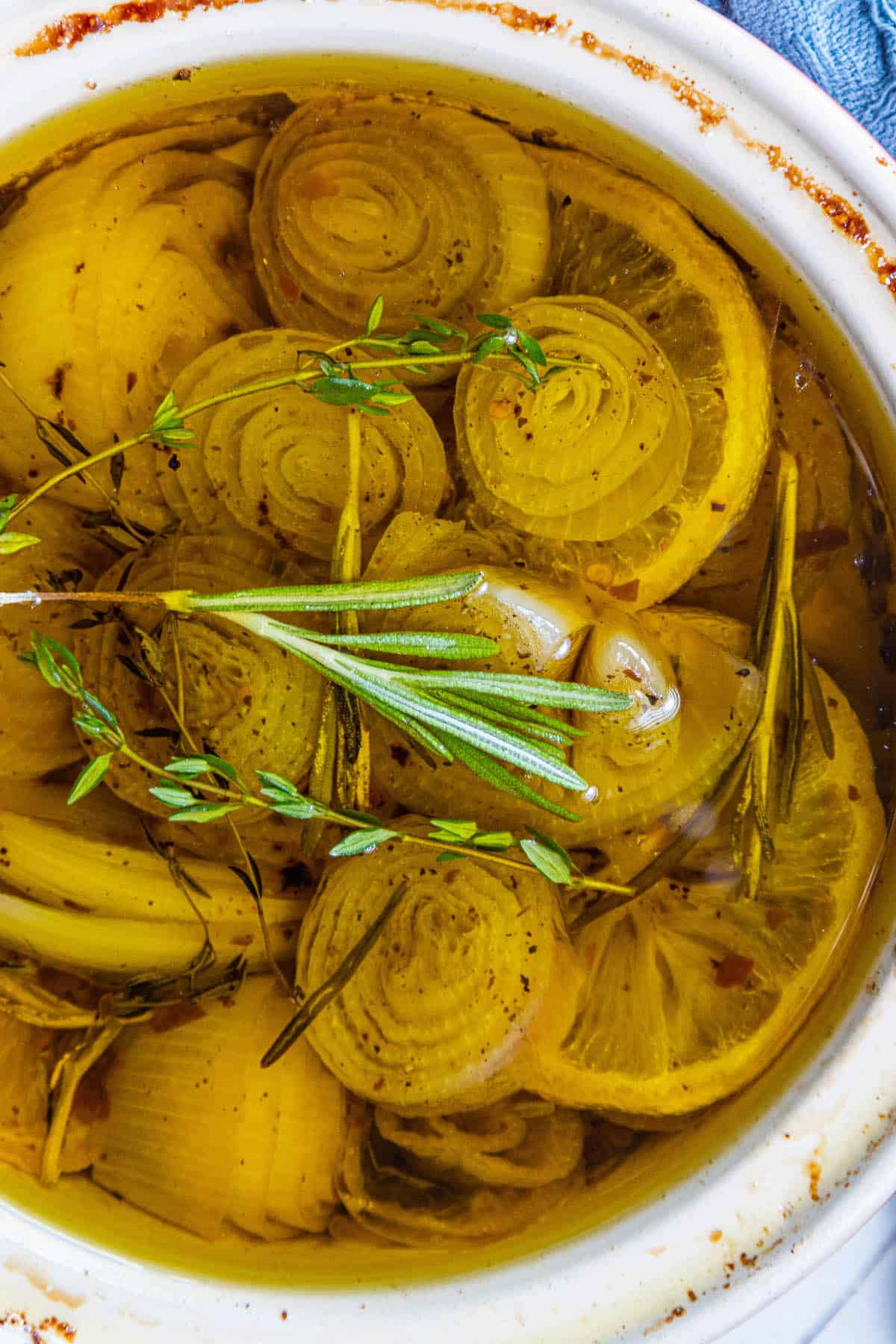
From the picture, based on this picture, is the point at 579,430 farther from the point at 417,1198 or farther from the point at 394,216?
the point at 417,1198

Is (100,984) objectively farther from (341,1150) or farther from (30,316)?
(30,316)

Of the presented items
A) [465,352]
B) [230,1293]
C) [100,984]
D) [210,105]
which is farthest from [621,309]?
[230,1293]

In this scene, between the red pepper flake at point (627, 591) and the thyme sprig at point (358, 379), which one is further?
the red pepper flake at point (627, 591)

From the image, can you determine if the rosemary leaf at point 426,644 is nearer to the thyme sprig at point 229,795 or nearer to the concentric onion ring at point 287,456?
the thyme sprig at point 229,795

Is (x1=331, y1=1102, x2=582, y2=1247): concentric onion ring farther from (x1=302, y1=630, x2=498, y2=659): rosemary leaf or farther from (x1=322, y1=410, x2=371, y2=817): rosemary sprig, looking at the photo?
(x1=302, y1=630, x2=498, y2=659): rosemary leaf

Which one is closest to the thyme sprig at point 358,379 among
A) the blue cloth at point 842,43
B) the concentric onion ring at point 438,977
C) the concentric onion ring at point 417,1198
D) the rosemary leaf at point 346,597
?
the rosemary leaf at point 346,597

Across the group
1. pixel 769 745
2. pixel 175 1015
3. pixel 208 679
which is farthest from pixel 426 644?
pixel 175 1015

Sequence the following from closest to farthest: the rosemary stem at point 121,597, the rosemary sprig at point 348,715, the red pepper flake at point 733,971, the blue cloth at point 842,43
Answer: the rosemary stem at point 121,597
the rosemary sprig at point 348,715
the red pepper flake at point 733,971
the blue cloth at point 842,43
